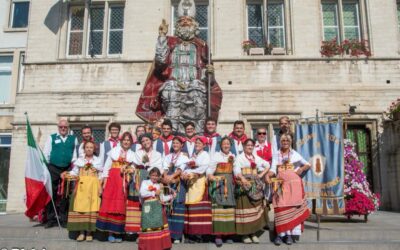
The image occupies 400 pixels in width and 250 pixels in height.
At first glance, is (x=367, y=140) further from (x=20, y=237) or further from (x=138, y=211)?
(x=20, y=237)

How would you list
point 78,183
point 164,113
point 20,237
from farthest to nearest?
point 164,113
point 20,237
point 78,183

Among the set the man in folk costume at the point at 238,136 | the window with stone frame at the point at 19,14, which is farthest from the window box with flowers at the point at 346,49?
the window with stone frame at the point at 19,14

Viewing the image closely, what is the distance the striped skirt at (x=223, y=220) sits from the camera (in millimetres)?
6051

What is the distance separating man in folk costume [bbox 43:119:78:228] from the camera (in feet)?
24.7

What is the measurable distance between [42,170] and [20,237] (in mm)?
1266

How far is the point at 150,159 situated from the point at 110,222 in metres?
1.22

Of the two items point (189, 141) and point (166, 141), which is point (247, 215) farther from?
point (166, 141)

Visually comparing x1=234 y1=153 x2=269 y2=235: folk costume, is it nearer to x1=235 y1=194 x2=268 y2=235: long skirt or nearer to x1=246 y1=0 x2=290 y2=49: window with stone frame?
x1=235 y1=194 x2=268 y2=235: long skirt

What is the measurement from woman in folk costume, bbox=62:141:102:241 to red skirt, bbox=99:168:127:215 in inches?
8.5

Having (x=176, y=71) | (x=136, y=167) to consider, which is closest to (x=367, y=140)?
(x=176, y=71)

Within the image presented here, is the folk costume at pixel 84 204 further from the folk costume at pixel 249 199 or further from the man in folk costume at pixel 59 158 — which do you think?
the folk costume at pixel 249 199

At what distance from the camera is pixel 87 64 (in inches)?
570

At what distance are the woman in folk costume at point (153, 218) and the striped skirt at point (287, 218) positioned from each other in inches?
68.7

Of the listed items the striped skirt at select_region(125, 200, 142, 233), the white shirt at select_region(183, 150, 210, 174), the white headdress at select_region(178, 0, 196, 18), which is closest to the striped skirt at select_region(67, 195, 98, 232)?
the striped skirt at select_region(125, 200, 142, 233)
